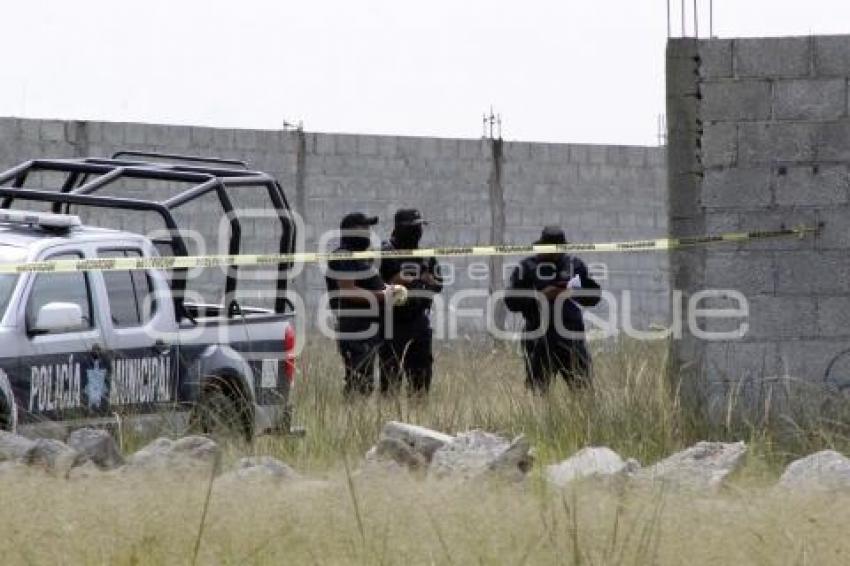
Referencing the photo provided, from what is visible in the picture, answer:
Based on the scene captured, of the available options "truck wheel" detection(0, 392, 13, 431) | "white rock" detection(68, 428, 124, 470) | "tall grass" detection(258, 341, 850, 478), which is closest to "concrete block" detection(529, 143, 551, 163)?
"tall grass" detection(258, 341, 850, 478)

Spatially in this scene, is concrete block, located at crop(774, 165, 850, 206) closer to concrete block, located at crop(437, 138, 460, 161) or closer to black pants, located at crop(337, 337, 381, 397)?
black pants, located at crop(337, 337, 381, 397)

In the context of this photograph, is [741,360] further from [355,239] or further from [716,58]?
[355,239]

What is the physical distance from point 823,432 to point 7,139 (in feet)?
35.9

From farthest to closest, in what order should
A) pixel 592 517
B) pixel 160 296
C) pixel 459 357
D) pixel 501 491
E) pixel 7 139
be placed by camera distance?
pixel 7 139
pixel 459 357
pixel 160 296
pixel 501 491
pixel 592 517

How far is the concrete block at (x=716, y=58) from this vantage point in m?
12.6

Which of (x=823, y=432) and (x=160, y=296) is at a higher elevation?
(x=160, y=296)

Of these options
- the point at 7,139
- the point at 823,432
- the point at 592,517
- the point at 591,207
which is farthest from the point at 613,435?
the point at 591,207

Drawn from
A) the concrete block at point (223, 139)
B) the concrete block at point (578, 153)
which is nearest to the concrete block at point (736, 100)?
the concrete block at point (223, 139)

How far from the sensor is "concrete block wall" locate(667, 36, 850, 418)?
1247 cm

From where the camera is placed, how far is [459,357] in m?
19.1

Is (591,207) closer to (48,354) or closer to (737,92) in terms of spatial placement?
(737,92)

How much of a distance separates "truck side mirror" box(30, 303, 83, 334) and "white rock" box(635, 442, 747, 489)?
3.16m

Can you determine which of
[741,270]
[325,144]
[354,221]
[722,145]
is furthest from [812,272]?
[325,144]

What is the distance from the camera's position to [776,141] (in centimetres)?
1252
